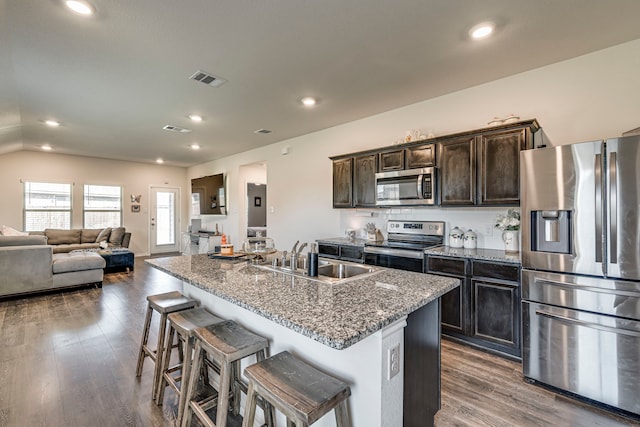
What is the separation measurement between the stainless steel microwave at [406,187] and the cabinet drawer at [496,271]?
0.84m

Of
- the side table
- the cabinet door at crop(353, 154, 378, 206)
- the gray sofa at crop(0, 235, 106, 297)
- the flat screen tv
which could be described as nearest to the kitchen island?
the cabinet door at crop(353, 154, 378, 206)

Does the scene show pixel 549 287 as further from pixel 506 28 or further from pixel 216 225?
pixel 216 225

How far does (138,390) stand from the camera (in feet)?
6.98

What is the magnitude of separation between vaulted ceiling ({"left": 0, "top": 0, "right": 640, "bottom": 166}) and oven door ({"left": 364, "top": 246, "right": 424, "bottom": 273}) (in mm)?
1800

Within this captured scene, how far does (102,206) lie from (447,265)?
8.47 meters

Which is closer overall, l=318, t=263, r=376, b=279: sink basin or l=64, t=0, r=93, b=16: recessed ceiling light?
l=64, t=0, r=93, b=16: recessed ceiling light

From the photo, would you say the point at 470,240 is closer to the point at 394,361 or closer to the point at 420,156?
the point at 420,156

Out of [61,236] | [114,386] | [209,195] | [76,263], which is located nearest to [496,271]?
[114,386]

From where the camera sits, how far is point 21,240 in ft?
14.1

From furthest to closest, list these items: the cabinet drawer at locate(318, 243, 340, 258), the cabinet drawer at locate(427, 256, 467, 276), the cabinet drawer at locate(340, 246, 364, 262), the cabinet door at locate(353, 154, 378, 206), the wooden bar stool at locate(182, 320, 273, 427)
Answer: the cabinet drawer at locate(318, 243, 340, 258)
the cabinet door at locate(353, 154, 378, 206)
the cabinet drawer at locate(340, 246, 364, 262)
the cabinet drawer at locate(427, 256, 467, 276)
the wooden bar stool at locate(182, 320, 273, 427)

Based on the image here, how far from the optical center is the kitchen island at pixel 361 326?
1.13 metres

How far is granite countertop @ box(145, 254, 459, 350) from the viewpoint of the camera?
105 centimetres

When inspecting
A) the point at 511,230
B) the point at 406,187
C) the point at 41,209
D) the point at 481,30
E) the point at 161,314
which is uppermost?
the point at 481,30

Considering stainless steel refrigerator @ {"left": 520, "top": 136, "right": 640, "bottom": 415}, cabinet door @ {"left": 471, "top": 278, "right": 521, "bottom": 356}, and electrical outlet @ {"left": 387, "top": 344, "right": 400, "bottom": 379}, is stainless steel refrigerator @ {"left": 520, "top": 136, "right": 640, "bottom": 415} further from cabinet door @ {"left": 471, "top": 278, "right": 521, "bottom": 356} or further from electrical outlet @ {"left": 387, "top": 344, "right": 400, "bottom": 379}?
electrical outlet @ {"left": 387, "top": 344, "right": 400, "bottom": 379}
